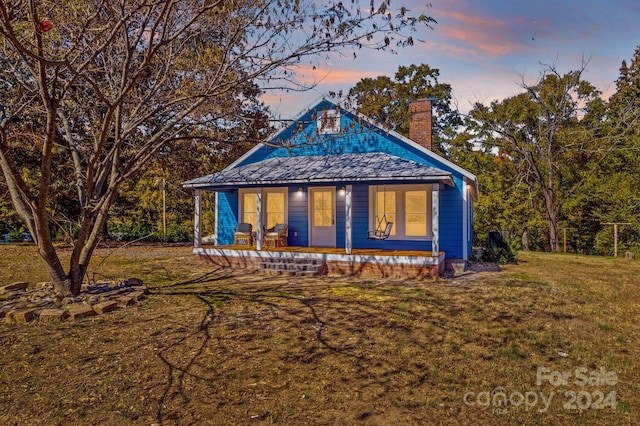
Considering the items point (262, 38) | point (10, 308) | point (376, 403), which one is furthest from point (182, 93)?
point (376, 403)

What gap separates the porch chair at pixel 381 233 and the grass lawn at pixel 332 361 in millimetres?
4049

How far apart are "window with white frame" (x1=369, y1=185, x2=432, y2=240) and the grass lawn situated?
4283 mm

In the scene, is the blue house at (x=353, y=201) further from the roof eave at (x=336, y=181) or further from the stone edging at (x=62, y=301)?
the stone edging at (x=62, y=301)

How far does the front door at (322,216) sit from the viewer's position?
45.2 feet

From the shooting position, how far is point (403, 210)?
515 inches

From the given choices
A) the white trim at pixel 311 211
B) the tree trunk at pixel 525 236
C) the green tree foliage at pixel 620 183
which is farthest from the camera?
the tree trunk at pixel 525 236

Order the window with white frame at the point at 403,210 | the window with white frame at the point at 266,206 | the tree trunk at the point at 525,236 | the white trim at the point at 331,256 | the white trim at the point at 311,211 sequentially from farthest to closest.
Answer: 1. the tree trunk at the point at 525,236
2. the window with white frame at the point at 266,206
3. the white trim at the point at 311,211
4. the window with white frame at the point at 403,210
5. the white trim at the point at 331,256

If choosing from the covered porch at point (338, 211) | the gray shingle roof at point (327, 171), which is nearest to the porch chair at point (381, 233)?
the covered porch at point (338, 211)

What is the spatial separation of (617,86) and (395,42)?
97.5 feet

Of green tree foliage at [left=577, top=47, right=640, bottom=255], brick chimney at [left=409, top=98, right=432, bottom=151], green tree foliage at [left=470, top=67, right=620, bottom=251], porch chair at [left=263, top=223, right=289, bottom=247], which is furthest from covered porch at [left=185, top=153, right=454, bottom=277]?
green tree foliage at [left=577, top=47, right=640, bottom=255]

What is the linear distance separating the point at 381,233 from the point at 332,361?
27.9ft

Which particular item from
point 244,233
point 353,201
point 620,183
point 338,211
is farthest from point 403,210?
point 620,183

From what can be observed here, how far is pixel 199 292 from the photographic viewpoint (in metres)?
8.78

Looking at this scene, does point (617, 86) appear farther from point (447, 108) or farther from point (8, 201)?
point (8, 201)
